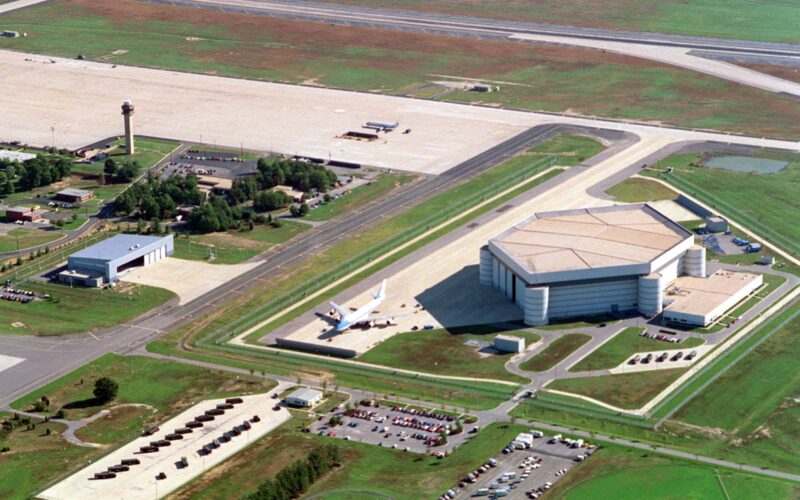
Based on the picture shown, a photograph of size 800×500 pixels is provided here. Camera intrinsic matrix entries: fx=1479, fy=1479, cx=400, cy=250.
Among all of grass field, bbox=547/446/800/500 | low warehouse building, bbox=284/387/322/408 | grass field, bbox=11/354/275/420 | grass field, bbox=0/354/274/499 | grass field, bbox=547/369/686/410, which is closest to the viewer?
grass field, bbox=547/446/800/500

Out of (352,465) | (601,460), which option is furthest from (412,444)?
(601,460)

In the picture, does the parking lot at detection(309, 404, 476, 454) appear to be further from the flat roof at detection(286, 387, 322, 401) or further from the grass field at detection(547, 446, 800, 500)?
the grass field at detection(547, 446, 800, 500)

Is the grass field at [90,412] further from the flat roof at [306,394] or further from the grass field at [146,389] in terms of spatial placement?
the flat roof at [306,394]

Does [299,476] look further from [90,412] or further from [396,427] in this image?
[90,412]

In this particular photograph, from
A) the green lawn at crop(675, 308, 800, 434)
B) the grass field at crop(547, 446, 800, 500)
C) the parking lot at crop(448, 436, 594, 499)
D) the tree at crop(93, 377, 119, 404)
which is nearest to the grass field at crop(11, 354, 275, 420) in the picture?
the tree at crop(93, 377, 119, 404)

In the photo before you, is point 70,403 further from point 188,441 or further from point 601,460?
point 601,460

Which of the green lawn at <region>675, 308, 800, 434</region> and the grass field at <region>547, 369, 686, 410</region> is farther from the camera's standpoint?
the grass field at <region>547, 369, 686, 410</region>
